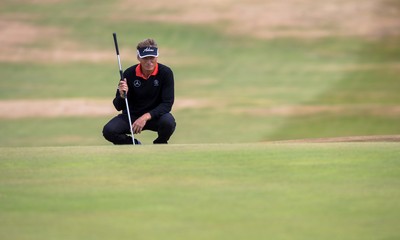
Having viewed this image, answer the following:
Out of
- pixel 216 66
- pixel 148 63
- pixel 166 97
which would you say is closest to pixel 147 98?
pixel 166 97

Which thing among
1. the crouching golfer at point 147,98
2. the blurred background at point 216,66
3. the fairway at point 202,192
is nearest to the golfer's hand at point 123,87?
the crouching golfer at point 147,98

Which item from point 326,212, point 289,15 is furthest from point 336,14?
point 326,212

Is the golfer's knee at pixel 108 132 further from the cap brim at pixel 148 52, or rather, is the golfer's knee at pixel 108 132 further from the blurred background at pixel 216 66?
the blurred background at pixel 216 66

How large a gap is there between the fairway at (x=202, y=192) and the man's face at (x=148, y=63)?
76.1 inches

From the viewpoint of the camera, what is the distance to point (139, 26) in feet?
72.9

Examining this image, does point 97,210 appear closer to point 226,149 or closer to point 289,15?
point 226,149

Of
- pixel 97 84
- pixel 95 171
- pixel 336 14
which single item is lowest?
pixel 95 171

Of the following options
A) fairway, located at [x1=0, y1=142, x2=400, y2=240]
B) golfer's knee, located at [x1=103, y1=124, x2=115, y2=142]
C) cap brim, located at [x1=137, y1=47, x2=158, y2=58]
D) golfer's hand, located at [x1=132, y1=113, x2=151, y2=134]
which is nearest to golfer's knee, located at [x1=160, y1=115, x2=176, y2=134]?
golfer's hand, located at [x1=132, y1=113, x2=151, y2=134]

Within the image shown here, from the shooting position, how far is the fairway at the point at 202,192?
494 cm

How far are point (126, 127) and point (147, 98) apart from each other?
0.28 metres

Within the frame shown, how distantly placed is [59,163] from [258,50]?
49.9ft

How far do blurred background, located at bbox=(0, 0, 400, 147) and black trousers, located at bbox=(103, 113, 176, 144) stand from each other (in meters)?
5.44

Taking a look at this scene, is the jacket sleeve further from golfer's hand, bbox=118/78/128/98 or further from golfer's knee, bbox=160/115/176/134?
golfer's hand, bbox=118/78/128/98

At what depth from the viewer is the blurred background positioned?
16.5m
